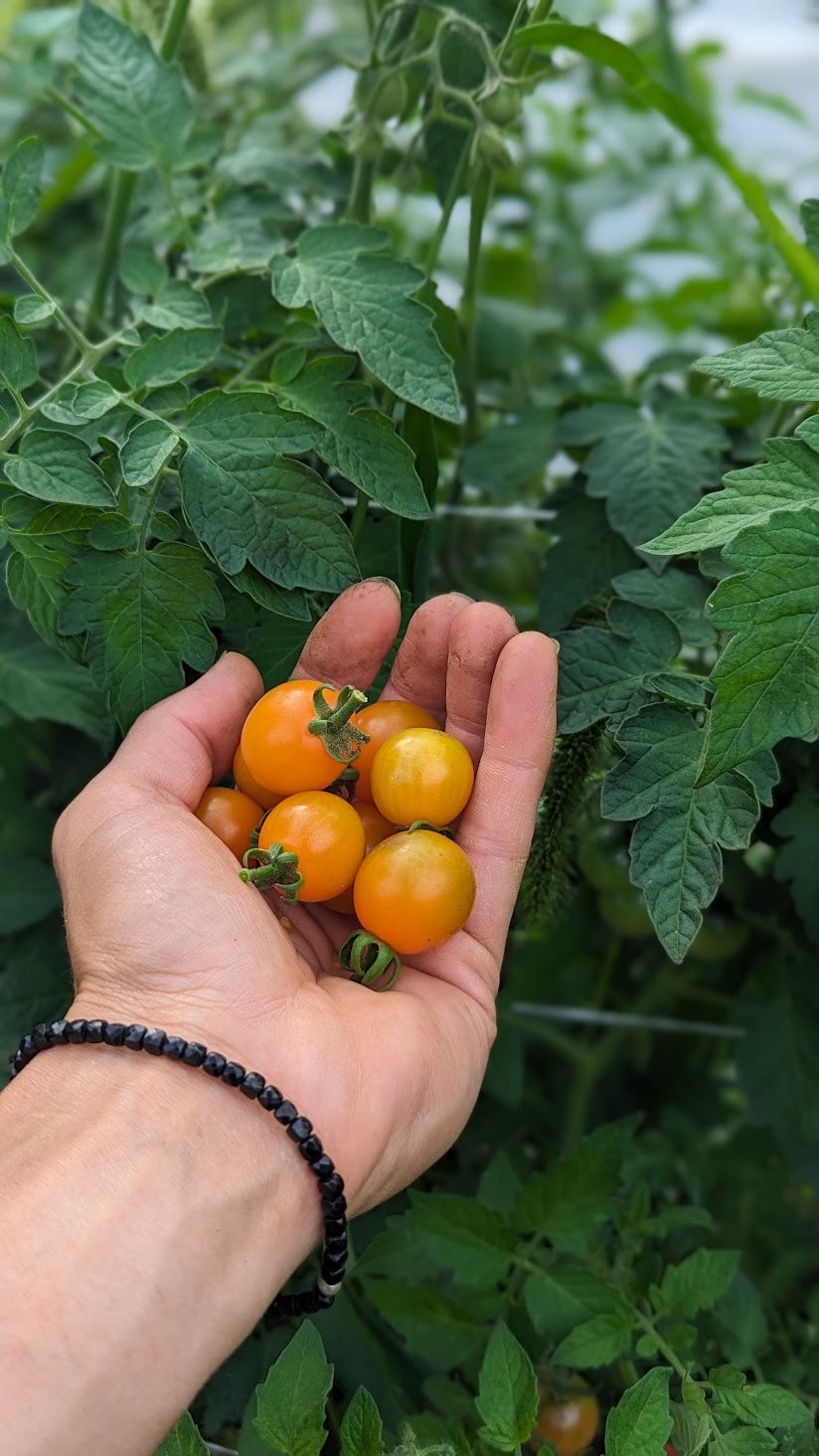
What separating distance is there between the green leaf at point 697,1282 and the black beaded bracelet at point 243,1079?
0.86 feet

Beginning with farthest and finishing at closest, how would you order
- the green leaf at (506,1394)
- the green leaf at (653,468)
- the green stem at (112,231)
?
the green stem at (112,231) → the green leaf at (653,468) → the green leaf at (506,1394)

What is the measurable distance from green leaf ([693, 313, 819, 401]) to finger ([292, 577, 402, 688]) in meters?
0.26

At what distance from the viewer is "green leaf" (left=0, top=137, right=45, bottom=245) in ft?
2.88

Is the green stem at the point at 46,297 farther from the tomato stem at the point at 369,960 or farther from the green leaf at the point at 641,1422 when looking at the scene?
the green leaf at the point at 641,1422

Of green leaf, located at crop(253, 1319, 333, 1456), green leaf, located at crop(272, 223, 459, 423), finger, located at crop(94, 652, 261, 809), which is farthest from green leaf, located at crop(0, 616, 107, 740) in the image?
green leaf, located at crop(253, 1319, 333, 1456)

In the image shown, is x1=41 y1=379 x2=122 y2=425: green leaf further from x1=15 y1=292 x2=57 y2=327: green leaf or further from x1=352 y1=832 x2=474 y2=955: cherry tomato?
x1=352 y1=832 x2=474 y2=955: cherry tomato

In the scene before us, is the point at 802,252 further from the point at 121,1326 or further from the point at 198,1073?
the point at 121,1326

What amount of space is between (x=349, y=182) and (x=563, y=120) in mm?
840

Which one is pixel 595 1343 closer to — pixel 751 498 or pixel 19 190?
pixel 751 498

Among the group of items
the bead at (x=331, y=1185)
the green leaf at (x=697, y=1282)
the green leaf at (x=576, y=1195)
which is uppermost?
the bead at (x=331, y=1185)

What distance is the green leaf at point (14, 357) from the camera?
0.81 meters

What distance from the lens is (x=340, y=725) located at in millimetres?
810

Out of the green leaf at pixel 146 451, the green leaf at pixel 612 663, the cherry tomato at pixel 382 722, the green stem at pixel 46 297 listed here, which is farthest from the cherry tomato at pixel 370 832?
the green stem at pixel 46 297

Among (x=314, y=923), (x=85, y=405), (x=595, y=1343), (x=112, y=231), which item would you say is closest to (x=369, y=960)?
(x=314, y=923)
